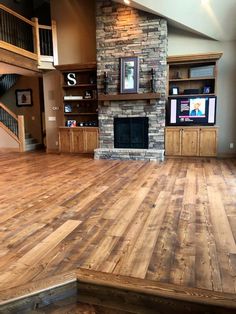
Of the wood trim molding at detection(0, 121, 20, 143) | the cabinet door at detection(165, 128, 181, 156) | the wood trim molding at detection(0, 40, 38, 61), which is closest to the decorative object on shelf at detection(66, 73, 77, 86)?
the wood trim molding at detection(0, 40, 38, 61)

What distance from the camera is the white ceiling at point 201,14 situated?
6.59 meters

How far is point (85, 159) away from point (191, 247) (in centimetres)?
524

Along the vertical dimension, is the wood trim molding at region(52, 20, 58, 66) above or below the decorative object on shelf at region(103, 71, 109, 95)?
above

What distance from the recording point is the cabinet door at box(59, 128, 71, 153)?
27.1 feet

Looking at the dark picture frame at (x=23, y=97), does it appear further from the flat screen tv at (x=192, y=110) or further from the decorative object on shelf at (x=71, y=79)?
the flat screen tv at (x=192, y=110)

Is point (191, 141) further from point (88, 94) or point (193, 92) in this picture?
point (88, 94)

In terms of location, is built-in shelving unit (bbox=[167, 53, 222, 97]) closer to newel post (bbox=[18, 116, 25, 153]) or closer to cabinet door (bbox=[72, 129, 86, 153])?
cabinet door (bbox=[72, 129, 86, 153])

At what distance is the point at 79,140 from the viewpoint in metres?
8.17

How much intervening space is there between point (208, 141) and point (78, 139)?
3.71 meters

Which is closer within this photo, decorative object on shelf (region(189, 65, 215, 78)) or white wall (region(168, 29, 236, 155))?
decorative object on shelf (region(189, 65, 215, 78))

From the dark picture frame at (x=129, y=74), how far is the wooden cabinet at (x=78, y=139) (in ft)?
4.92

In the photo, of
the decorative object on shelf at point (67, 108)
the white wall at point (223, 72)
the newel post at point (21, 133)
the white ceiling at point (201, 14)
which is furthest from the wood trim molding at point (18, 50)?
the white wall at point (223, 72)

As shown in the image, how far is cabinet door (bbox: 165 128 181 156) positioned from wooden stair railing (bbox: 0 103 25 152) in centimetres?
500

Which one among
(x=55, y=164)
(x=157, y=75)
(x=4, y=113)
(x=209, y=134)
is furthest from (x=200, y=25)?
(x=4, y=113)
